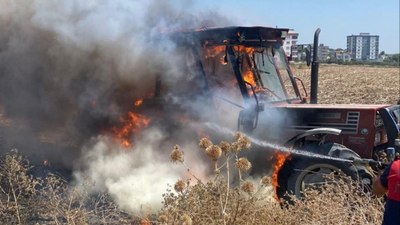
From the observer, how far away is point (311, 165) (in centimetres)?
644

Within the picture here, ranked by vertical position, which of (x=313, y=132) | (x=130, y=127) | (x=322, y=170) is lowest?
(x=322, y=170)

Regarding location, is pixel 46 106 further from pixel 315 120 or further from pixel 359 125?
pixel 359 125

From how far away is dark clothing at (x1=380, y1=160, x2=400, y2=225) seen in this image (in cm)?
355

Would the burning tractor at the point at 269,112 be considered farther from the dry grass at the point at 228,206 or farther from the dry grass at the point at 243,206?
the dry grass at the point at 243,206

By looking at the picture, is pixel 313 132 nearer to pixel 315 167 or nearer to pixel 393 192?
pixel 315 167

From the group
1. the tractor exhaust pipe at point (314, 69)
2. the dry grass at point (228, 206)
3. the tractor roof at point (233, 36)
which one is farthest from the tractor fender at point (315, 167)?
the tractor roof at point (233, 36)

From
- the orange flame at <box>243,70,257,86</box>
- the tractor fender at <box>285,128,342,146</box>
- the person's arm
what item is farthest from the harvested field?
the person's arm

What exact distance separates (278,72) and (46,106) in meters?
3.63

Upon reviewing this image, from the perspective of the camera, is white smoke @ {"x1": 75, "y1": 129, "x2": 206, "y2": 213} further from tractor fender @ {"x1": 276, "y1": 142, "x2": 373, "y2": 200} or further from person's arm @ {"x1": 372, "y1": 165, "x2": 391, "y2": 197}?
person's arm @ {"x1": 372, "y1": 165, "x2": 391, "y2": 197}

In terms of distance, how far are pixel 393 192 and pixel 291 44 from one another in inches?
189

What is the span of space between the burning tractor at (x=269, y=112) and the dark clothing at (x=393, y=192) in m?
2.51

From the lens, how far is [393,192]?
358 centimetres

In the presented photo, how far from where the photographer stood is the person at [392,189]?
11.7ft

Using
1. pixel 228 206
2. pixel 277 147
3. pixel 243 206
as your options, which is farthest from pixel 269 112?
pixel 243 206
